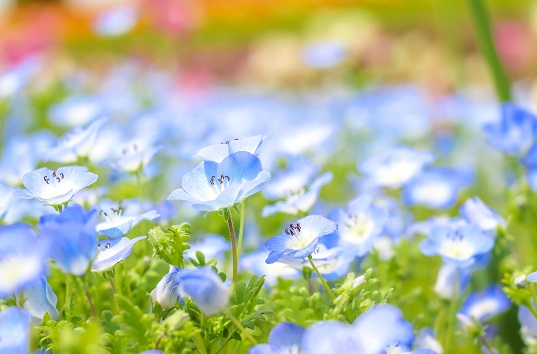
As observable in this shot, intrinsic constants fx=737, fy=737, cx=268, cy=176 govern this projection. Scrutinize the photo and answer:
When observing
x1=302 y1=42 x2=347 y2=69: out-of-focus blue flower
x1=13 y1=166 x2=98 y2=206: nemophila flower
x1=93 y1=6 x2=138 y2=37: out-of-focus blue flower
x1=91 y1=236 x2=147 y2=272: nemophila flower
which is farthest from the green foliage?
x1=302 y1=42 x2=347 y2=69: out-of-focus blue flower

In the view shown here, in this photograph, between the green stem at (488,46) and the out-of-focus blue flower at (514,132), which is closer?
the out-of-focus blue flower at (514,132)

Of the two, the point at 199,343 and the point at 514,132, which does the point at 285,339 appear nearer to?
the point at 199,343

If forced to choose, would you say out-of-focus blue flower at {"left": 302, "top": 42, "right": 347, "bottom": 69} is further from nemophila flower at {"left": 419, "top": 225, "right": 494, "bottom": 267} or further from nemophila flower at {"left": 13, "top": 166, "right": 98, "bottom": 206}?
nemophila flower at {"left": 13, "top": 166, "right": 98, "bottom": 206}

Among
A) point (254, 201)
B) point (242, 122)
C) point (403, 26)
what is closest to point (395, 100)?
point (242, 122)

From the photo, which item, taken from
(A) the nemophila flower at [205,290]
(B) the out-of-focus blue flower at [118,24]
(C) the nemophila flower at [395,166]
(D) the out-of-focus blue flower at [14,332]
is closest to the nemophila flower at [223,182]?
(A) the nemophila flower at [205,290]

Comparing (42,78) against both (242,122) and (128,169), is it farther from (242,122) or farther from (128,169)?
(128,169)

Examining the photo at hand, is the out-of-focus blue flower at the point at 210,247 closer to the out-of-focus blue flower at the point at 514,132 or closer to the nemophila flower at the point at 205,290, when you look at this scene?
the nemophila flower at the point at 205,290
